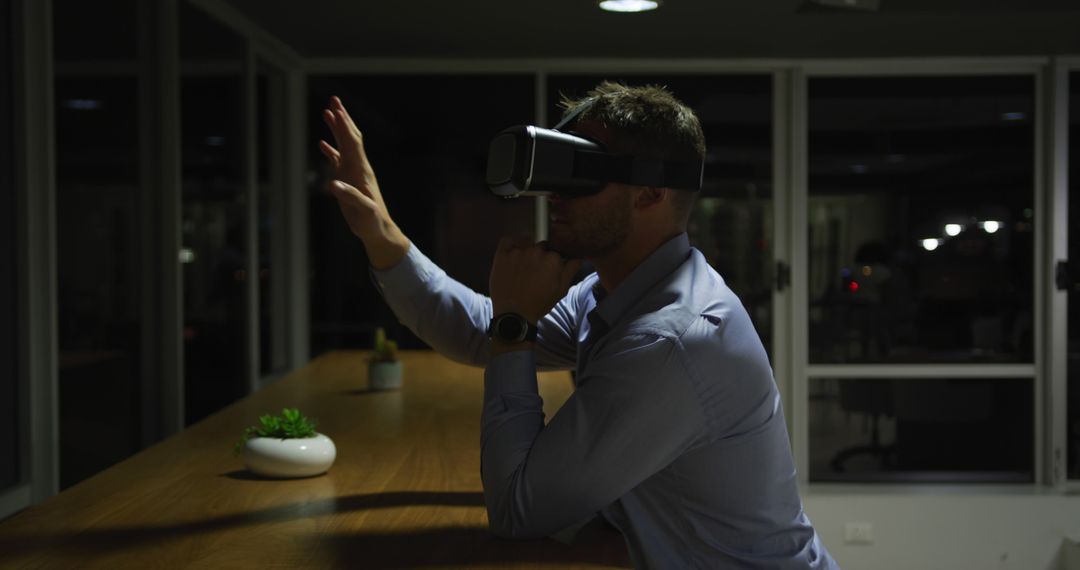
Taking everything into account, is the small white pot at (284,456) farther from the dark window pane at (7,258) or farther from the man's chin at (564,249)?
the dark window pane at (7,258)

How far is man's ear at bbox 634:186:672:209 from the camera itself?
133cm

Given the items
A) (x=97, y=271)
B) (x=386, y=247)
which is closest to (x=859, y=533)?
(x=97, y=271)

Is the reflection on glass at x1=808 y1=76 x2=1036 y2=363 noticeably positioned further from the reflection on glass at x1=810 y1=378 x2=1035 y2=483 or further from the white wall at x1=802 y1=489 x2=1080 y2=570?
the white wall at x1=802 y1=489 x2=1080 y2=570

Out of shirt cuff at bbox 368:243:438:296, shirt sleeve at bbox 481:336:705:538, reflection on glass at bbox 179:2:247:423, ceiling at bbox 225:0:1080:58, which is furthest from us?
ceiling at bbox 225:0:1080:58

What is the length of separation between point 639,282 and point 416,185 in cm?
410

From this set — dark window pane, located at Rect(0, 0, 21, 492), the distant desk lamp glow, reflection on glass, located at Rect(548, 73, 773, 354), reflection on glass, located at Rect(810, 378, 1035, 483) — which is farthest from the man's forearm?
reflection on glass, located at Rect(810, 378, 1035, 483)

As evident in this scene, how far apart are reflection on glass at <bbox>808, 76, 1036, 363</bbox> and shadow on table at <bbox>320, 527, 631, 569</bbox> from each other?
169 inches

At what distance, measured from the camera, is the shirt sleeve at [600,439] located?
3.87 ft

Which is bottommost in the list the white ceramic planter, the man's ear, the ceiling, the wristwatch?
the white ceramic planter

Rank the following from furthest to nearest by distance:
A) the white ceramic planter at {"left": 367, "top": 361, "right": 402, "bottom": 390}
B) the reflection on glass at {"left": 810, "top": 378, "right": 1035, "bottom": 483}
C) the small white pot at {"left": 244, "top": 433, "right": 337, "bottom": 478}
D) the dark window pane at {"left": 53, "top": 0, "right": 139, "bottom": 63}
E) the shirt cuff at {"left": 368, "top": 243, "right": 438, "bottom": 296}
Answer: the reflection on glass at {"left": 810, "top": 378, "right": 1035, "bottom": 483} → the white ceramic planter at {"left": 367, "top": 361, "right": 402, "bottom": 390} → the dark window pane at {"left": 53, "top": 0, "right": 139, "bottom": 63} → the small white pot at {"left": 244, "top": 433, "right": 337, "bottom": 478} → the shirt cuff at {"left": 368, "top": 243, "right": 438, "bottom": 296}

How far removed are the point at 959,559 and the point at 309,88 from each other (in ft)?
12.7

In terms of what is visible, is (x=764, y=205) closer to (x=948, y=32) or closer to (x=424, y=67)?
(x=948, y=32)

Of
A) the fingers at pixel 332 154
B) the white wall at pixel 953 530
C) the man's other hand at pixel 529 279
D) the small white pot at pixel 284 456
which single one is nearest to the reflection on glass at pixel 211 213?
the small white pot at pixel 284 456

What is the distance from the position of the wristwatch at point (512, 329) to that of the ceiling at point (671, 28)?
285 centimetres
